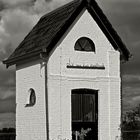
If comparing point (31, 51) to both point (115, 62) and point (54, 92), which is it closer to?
point (54, 92)

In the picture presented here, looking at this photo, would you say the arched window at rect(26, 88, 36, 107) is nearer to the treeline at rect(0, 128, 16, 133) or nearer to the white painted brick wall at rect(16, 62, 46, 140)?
the white painted brick wall at rect(16, 62, 46, 140)

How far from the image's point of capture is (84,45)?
891 inches

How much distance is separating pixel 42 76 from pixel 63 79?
→ 88cm

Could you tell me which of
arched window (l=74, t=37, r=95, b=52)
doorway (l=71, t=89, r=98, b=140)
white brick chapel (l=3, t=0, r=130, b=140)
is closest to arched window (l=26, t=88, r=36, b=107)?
white brick chapel (l=3, t=0, r=130, b=140)

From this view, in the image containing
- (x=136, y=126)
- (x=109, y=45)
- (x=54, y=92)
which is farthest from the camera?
(x=136, y=126)

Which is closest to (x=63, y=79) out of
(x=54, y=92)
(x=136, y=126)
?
(x=54, y=92)

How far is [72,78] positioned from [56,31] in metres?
2.08

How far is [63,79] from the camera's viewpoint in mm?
21859

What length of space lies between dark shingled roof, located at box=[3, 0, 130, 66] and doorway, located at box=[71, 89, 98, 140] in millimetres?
2401

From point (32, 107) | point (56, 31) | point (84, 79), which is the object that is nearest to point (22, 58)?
point (32, 107)

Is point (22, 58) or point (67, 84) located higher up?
point (22, 58)

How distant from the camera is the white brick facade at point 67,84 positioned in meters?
21.6

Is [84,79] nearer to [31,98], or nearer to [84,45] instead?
[84,45]

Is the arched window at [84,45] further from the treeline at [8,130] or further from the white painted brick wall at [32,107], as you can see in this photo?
the treeline at [8,130]
